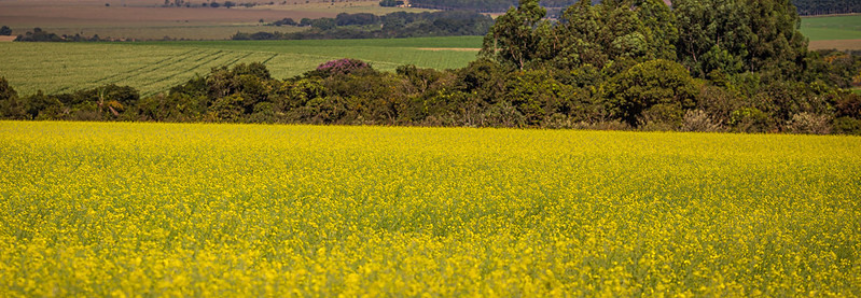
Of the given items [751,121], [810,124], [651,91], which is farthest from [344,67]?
[810,124]

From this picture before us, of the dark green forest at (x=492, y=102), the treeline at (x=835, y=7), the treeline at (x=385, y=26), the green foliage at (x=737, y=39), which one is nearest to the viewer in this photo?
the dark green forest at (x=492, y=102)

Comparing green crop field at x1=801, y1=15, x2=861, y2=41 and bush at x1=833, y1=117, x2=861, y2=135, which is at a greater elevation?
green crop field at x1=801, y1=15, x2=861, y2=41

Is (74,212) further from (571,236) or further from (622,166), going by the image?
(622,166)

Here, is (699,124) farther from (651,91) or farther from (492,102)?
(492,102)

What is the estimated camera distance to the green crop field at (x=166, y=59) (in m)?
74.9

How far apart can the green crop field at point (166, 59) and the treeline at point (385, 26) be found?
63.5 feet

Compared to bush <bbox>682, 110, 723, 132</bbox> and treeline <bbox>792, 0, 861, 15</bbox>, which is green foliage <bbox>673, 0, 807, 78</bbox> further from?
treeline <bbox>792, 0, 861, 15</bbox>

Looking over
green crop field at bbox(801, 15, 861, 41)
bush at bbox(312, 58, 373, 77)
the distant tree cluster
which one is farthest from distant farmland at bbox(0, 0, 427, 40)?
green crop field at bbox(801, 15, 861, 41)

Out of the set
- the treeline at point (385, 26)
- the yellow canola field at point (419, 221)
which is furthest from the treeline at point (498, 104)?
the treeline at point (385, 26)

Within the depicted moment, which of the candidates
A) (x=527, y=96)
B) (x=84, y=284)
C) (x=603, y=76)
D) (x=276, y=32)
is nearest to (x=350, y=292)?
(x=84, y=284)

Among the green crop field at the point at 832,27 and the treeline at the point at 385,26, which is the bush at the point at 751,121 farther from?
the green crop field at the point at 832,27

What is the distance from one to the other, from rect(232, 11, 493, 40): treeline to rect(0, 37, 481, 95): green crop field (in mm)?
19368

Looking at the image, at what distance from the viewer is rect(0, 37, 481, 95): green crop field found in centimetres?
7488

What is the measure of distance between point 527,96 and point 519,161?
20931mm
